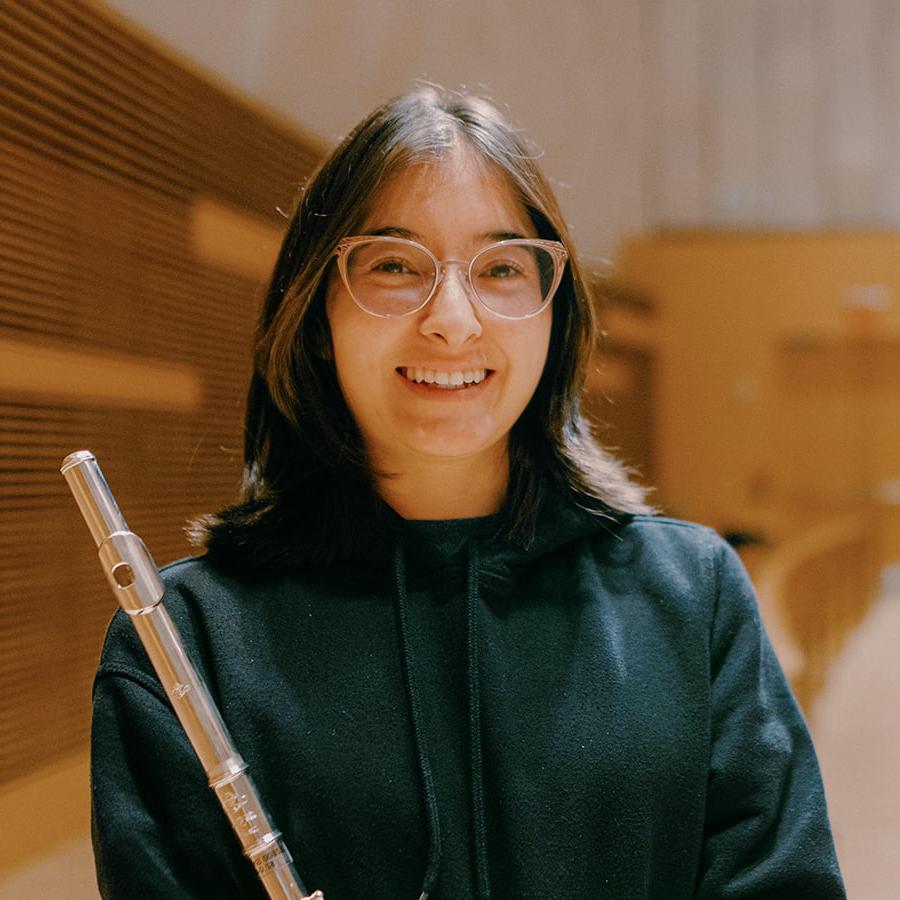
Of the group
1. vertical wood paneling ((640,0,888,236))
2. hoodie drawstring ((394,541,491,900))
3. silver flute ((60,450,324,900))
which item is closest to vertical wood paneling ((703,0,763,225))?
vertical wood paneling ((640,0,888,236))

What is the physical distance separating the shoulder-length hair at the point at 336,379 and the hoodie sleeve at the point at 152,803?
0.19m

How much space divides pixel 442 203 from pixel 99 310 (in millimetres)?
801

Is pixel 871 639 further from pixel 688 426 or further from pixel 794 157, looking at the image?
pixel 794 157

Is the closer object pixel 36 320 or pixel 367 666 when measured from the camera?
pixel 367 666

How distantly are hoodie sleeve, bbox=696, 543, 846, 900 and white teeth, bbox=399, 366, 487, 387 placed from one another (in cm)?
35

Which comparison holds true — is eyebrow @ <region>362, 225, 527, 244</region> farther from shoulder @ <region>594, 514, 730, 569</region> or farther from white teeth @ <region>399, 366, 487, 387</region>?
shoulder @ <region>594, 514, 730, 569</region>

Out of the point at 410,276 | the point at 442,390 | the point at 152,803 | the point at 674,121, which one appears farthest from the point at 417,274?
the point at 674,121

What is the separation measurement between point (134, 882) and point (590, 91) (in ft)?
8.53

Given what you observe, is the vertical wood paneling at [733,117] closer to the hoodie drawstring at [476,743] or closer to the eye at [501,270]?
the eye at [501,270]

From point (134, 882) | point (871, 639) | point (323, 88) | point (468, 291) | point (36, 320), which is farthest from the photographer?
point (871, 639)

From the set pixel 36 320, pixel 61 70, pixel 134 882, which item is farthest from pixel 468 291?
pixel 61 70

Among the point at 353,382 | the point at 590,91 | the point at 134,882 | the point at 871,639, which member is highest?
the point at 590,91

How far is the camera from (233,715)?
967mm

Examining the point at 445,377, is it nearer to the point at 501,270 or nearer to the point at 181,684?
the point at 501,270
